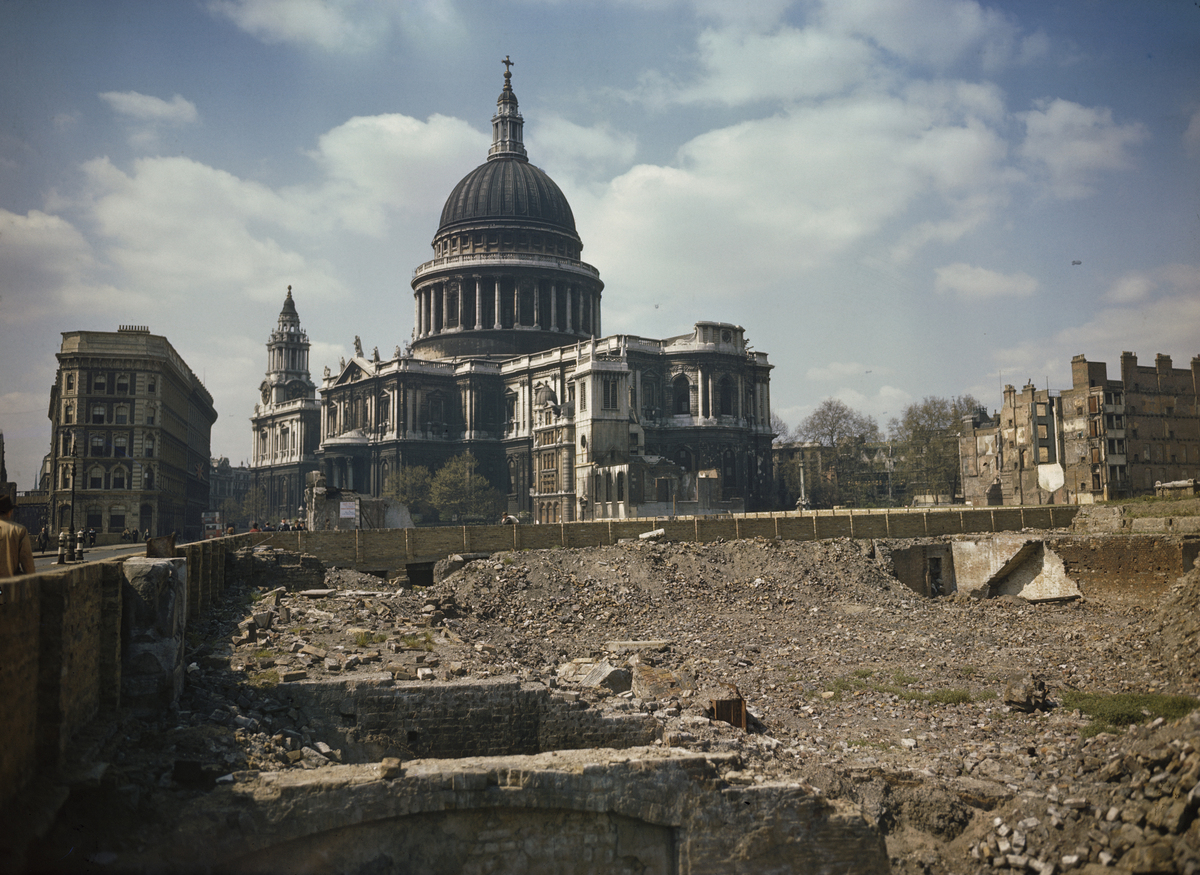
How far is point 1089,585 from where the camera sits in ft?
94.2

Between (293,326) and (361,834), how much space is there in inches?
4408

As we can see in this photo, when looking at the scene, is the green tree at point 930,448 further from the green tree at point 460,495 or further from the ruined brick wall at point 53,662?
the ruined brick wall at point 53,662

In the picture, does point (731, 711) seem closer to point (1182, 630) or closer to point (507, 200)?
point (1182, 630)

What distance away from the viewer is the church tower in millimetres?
97125

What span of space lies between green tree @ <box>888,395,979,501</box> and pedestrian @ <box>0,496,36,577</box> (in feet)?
223

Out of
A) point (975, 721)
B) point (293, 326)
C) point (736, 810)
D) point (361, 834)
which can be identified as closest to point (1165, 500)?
point (975, 721)

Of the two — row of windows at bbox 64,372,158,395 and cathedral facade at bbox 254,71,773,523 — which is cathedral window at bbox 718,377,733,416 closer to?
cathedral facade at bbox 254,71,773,523

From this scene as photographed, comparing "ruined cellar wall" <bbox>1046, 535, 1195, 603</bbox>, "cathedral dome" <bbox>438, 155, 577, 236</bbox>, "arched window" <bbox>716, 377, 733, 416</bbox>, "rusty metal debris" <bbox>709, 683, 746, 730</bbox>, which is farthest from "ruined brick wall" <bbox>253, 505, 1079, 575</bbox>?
"cathedral dome" <bbox>438, 155, 577, 236</bbox>

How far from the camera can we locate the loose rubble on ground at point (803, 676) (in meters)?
10.6

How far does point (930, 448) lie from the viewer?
A: 71.3 metres

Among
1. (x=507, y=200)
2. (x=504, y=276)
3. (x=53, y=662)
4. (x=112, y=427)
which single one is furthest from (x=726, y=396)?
(x=53, y=662)

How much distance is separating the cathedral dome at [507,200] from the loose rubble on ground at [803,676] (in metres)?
60.9

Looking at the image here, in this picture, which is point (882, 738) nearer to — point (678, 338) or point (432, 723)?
point (432, 723)

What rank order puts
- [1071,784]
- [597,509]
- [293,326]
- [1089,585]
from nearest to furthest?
1. [1071,784]
2. [1089,585]
3. [597,509]
4. [293,326]
